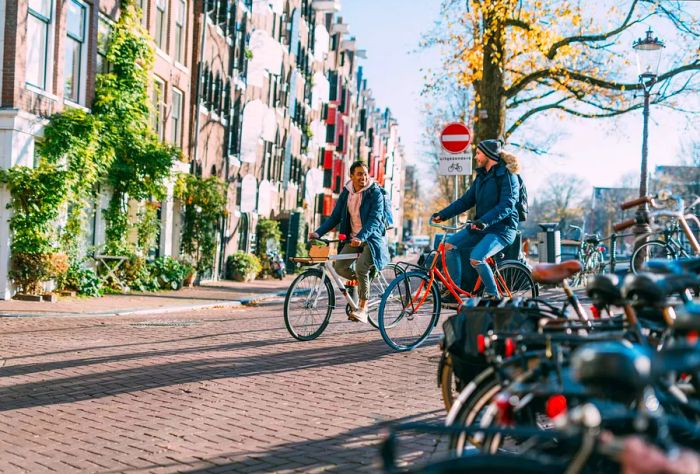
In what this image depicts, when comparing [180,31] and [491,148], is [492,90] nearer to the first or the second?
[180,31]

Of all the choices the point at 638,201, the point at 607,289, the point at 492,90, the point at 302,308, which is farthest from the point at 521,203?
the point at 492,90

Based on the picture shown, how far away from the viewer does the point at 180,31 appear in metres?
25.7

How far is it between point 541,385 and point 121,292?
55.7 ft

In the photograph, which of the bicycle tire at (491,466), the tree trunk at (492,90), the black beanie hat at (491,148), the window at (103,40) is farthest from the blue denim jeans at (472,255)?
the window at (103,40)

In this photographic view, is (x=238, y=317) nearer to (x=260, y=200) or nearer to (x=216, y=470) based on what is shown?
(x=216, y=470)

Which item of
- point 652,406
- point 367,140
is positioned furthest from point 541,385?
point 367,140

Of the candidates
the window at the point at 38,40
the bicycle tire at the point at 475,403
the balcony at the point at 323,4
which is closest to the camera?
the bicycle tire at the point at 475,403

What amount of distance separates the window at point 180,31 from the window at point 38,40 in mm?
8283

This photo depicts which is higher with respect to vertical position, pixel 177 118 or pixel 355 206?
pixel 177 118

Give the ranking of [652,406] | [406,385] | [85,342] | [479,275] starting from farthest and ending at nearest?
[85,342] < [479,275] < [406,385] < [652,406]

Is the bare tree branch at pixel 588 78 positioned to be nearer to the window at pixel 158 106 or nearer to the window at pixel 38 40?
the window at pixel 158 106

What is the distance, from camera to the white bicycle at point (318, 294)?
9430 mm

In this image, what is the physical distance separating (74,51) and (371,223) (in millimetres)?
11163

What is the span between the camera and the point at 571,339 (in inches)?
128
